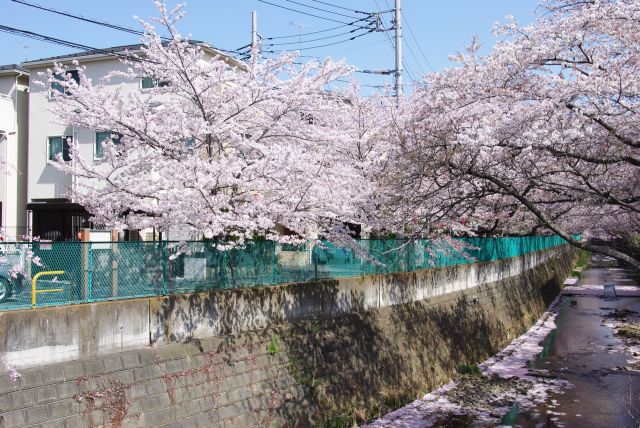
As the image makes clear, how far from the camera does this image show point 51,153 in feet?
86.6

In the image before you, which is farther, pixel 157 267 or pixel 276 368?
pixel 276 368

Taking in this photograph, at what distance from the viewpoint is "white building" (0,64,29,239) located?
2645 cm

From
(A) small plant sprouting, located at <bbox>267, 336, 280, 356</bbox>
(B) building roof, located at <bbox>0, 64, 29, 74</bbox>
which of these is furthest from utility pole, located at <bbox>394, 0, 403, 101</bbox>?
(B) building roof, located at <bbox>0, 64, 29, 74</bbox>

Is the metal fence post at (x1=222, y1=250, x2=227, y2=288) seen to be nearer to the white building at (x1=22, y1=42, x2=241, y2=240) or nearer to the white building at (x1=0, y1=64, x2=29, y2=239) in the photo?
the white building at (x1=22, y1=42, x2=241, y2=240)

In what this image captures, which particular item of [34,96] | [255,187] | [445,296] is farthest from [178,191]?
[34,96]

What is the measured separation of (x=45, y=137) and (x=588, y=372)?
25.3 meters

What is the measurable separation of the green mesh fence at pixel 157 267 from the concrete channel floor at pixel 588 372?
468 cm

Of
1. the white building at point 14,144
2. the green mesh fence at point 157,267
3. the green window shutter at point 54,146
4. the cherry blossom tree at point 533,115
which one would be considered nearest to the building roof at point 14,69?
the white building at point 14,144

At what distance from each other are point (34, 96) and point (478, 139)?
78.8ft

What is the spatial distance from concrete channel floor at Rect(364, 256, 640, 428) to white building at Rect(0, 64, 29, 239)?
72.8 ft

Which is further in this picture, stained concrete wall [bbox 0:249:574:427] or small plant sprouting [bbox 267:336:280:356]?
small plant sprouting [bbox 267:336:280:356]

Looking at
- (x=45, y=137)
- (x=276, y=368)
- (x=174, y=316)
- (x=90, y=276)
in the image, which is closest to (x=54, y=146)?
(x=45, y=137)

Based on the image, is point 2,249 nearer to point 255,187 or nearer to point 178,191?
point 178,191

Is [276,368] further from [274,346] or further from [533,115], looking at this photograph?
[533,115]
